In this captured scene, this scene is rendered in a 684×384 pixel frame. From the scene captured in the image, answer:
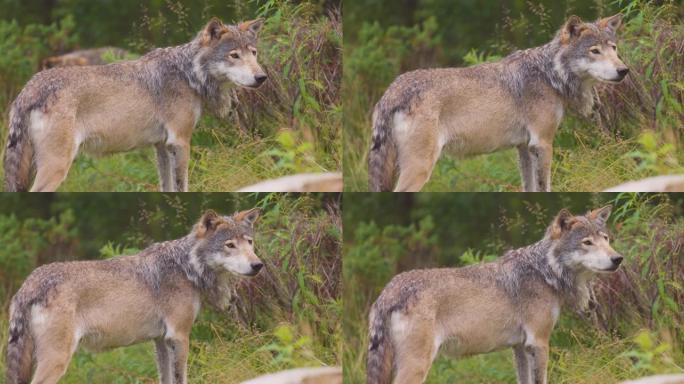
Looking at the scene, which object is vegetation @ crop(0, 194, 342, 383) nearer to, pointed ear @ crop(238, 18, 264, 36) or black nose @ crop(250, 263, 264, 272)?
black nose @ crop(250, 263, 264, 272)

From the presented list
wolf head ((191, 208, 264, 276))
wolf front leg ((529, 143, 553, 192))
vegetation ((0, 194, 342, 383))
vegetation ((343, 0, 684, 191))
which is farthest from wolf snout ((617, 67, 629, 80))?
wolf head ((191, 208, 264, 276))

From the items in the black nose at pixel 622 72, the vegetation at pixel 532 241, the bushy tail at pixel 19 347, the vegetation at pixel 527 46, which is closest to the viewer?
the bushy tail at pixel 19 347

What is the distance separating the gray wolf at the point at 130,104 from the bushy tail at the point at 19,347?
0.84 metres

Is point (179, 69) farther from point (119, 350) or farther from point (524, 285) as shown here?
point (524, 285)

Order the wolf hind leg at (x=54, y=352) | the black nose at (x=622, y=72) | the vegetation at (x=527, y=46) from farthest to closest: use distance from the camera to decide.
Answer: the vegetation at (x=527, y=46), the black nose at (x=622, y=72), the wolf hind leg at (x=54, y=352)

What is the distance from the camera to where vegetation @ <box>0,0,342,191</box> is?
8.98 metres

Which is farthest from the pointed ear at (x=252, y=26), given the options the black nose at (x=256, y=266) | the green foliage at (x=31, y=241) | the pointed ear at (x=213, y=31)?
the green foliage at (x=31, y=241)

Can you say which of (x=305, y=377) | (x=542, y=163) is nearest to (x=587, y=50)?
(x=542, y=163)

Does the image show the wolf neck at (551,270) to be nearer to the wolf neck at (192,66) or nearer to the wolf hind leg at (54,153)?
the wolf neck at (192,66)

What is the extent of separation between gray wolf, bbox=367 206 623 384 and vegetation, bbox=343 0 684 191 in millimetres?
854

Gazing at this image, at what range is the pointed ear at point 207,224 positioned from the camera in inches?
326

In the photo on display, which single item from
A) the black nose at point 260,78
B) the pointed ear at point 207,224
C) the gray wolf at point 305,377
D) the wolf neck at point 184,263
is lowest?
the gray wolf at point 305,377

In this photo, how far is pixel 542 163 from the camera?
8734 millimetres

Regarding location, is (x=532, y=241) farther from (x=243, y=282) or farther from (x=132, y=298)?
(x=132, y=298)
